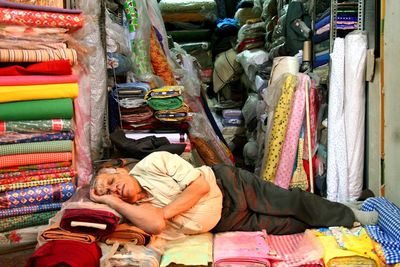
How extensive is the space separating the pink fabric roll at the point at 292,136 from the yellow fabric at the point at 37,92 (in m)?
1.74

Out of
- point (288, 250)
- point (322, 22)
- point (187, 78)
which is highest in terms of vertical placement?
point (322, 22)

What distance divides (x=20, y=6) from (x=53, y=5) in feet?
0.91

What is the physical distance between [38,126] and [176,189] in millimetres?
704

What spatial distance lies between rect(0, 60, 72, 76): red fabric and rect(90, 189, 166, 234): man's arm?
638 millimetres

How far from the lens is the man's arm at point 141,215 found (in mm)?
2010

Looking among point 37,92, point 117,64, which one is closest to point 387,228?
point 37,92

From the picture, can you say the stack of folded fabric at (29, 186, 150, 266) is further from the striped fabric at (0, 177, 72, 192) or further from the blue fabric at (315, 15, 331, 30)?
the blue fabric at (315, 15, 331, 30)

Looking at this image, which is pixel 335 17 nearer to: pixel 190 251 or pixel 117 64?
pixel 117 64

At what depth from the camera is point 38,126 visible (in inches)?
85.0

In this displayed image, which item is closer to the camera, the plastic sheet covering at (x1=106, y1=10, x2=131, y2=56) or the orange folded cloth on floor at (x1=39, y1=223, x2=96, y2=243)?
the orange folded cloth on floor at (x1=39, y1=223, x2=96, y2=243)

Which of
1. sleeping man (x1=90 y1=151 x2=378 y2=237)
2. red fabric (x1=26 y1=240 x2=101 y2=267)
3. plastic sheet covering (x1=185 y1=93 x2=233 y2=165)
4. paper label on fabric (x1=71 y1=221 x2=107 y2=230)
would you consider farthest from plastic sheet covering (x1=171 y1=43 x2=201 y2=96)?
red fabric (x1=26 y1=240 x2=101 y2=267)

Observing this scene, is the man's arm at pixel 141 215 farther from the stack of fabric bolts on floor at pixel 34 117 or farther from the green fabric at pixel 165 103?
the green fabric at pixel 165 103

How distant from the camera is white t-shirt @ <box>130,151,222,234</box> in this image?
2.16m

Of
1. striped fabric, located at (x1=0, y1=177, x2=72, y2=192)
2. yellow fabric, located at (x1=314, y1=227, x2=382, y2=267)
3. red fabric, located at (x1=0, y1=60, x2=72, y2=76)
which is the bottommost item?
yellow fabric, located at (x1=314, y1=227, x2=382, y2=267)
